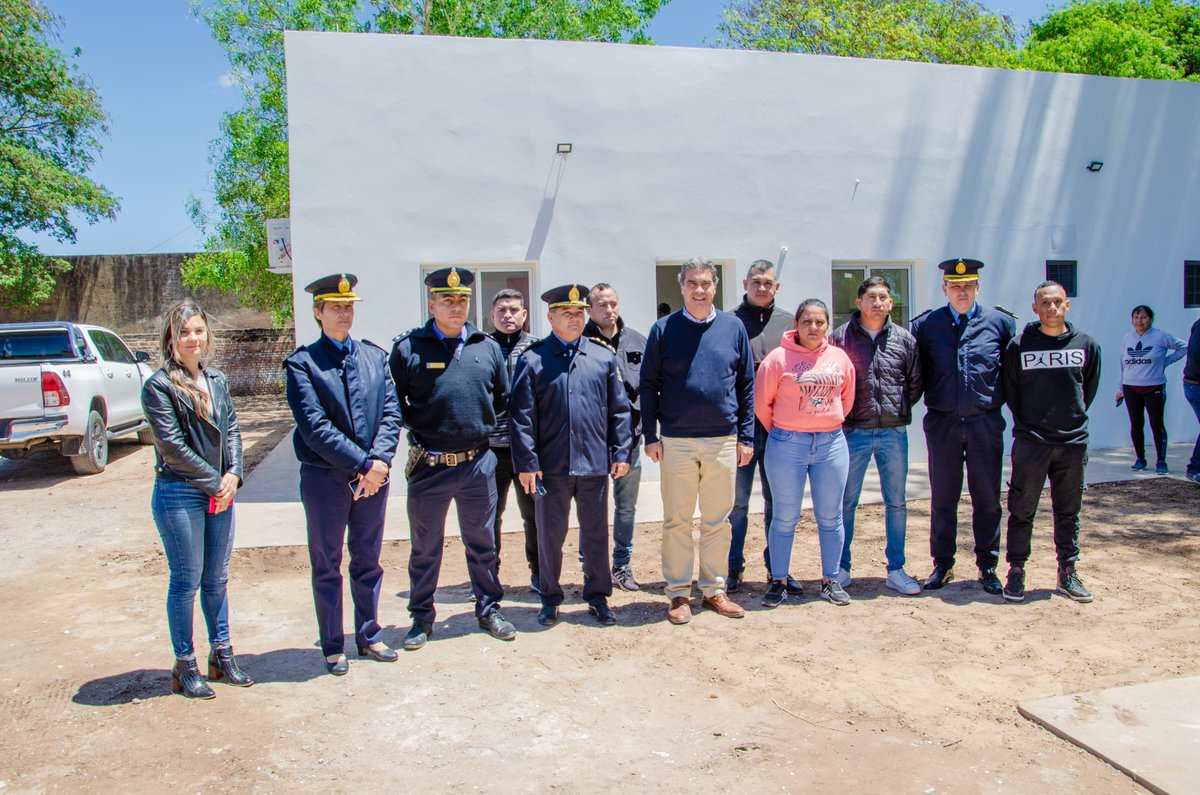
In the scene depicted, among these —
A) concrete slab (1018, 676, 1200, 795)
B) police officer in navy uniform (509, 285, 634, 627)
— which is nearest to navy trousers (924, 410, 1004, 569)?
concrete slab (1018, 676, 1200, 795)

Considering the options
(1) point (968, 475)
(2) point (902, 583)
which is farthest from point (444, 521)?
(1) point (968, 475)

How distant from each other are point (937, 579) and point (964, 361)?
140cm

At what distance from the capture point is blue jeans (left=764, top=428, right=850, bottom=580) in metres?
5.14

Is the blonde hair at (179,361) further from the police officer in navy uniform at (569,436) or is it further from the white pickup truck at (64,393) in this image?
the white pickup truck at (64,393)

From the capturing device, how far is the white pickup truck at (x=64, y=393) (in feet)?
33.5

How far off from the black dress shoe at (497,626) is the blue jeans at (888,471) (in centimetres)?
214

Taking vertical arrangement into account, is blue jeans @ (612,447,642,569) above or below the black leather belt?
below

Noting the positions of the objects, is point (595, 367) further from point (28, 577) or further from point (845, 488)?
point (28, 577)

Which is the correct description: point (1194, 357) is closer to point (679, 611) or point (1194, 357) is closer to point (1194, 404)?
point (1194, 404)

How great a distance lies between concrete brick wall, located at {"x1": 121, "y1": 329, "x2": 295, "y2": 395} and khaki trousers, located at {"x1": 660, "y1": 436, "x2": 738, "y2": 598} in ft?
58.9

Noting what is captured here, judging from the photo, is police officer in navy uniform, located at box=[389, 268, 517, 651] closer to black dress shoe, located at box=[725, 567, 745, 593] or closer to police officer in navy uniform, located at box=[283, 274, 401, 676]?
police officer in navy uniform, located at box=[283, 274, 401, 676]

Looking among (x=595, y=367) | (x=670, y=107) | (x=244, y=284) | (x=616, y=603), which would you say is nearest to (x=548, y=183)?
(x=670, y=107)

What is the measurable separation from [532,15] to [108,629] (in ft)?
61.4

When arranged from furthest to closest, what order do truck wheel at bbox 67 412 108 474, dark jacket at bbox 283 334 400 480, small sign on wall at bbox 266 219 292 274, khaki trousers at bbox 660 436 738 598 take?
small sign on wall at bbox 266 219 292 274
truck wheel at bbox 67 412 108 474
khaki trousers at bbox 660 436 738 598
dark jacket at bbox 283 334 400 480
